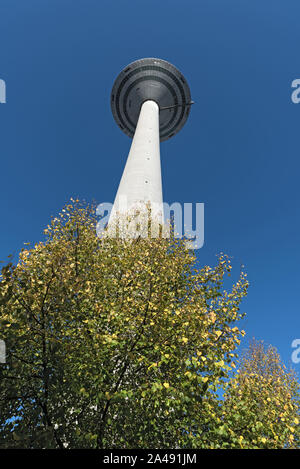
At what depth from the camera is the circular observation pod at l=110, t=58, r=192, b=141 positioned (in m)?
48.1

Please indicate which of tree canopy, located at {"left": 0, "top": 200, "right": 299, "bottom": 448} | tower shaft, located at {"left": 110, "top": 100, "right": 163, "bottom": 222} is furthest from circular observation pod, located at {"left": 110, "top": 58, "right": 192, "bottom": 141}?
tree canopy, located at {"left": 0, "top": 200, "right": 299, "bottom": 448}

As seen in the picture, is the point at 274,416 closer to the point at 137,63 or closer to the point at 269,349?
the point at 269,349

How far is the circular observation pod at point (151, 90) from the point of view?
158 feet

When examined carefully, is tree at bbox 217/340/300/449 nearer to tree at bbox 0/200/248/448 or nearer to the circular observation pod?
tree at bbox 0/200/248/448

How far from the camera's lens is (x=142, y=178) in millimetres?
27500

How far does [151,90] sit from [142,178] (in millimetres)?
31313

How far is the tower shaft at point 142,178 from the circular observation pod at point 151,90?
51.1ft

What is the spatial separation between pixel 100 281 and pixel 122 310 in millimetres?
2007

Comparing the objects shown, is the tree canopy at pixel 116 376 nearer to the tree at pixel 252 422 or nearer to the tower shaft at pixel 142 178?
the tree at pixel 252 422

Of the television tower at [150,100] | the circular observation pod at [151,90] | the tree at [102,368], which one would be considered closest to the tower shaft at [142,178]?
the television tower at [150,100]

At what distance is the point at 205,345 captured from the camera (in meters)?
6.36

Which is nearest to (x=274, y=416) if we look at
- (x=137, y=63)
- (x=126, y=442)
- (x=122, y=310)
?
(x=126, y=442)

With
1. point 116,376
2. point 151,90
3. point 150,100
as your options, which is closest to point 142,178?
point 116,376

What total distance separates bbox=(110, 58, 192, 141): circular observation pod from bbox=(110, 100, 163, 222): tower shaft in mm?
15575
